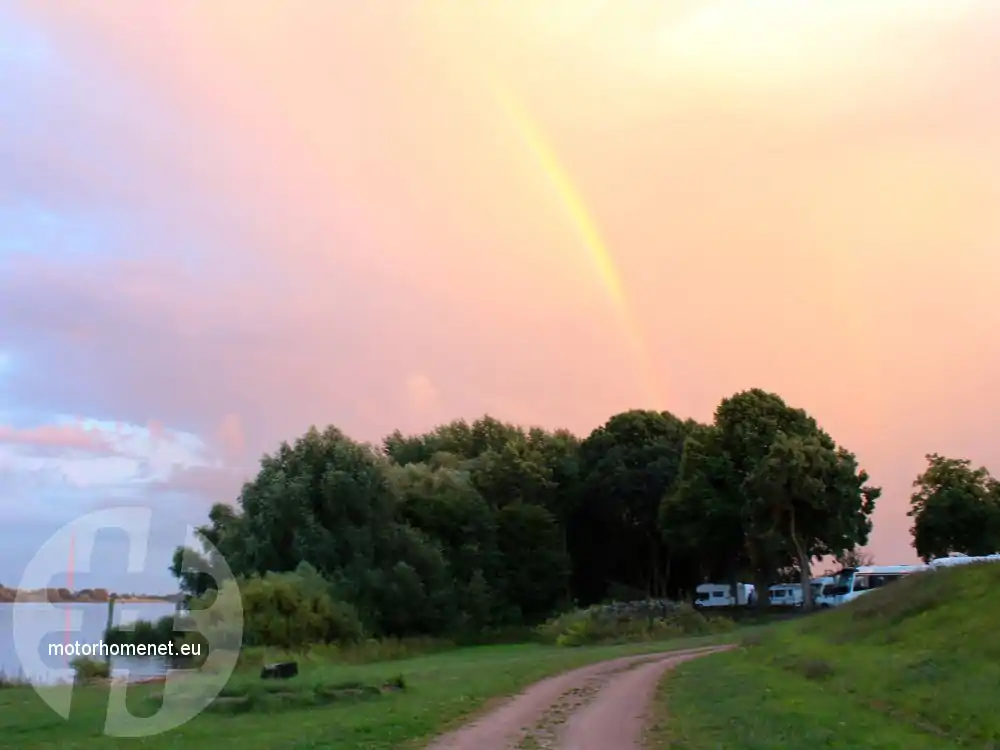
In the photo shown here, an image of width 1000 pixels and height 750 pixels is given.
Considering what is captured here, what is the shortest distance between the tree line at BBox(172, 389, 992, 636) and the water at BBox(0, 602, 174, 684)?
9.88m

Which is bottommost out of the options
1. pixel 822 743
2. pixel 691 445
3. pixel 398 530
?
pixel 822 743

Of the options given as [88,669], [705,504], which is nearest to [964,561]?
[705,504]

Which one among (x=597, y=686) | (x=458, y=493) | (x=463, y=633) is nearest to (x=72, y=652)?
(x=597, y=686)

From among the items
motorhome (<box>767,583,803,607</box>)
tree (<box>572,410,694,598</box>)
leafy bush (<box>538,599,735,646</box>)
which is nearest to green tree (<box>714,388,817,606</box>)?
tree (<box>572,410,694,598</box>)

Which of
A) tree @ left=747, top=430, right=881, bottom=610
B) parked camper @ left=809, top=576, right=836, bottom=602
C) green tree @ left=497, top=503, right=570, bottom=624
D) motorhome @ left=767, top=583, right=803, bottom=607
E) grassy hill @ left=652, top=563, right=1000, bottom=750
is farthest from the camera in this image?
motorhome @ left=767, top=583, right=803, bottom=607

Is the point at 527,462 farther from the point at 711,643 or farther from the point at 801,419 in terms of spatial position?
the point at 711,643

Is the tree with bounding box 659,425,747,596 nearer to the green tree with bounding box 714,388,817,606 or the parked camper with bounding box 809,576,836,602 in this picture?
the green tree with bounding box 714,388,817,606

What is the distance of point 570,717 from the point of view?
773 inches

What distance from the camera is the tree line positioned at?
5419 centimetres

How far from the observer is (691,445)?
2785 inches

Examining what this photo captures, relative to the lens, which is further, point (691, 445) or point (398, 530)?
point (691, 445)

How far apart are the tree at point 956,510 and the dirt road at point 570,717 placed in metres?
47.7

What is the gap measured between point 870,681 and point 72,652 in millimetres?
21062

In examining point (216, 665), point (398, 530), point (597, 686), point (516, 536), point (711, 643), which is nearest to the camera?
point (597, 686)
